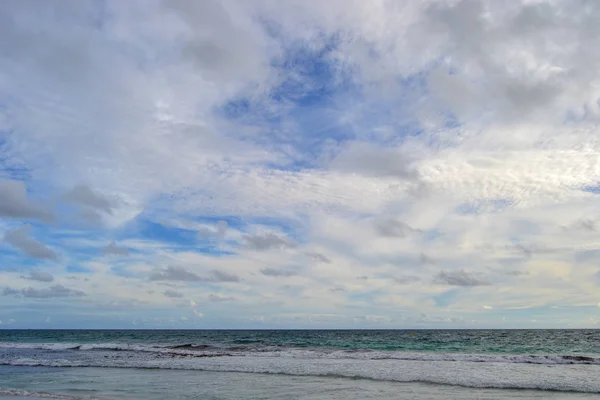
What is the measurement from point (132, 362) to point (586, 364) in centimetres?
3002

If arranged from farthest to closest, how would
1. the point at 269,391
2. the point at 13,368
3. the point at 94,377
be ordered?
the point at 13,368
the point at 94,377
the point at 269,391

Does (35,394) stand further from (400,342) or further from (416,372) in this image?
(400,342)

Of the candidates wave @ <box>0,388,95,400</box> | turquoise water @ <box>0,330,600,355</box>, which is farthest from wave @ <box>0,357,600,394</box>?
turquoise water @ <box>0,330,600,355</box>

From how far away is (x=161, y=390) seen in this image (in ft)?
60.3

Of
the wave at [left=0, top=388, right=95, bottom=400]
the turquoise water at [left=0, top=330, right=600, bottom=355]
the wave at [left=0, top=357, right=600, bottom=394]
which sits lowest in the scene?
the wave at [left=0, top=388, right=95, bottom=400]

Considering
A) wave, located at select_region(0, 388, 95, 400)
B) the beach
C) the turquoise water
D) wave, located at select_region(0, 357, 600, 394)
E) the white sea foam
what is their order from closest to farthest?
wave, located at select_region(0, 388, 95, 400) → the beach → wave, located at select_region(0, 357, 600, 394) → the white sea foam → the turquoise water

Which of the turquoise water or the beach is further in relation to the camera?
the turquoise water

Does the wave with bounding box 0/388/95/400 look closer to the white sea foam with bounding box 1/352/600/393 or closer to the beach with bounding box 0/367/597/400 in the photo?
the beach with bounding box 0/367/597/400

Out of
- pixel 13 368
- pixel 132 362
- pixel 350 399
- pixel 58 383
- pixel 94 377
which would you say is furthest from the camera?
pixel 132 362

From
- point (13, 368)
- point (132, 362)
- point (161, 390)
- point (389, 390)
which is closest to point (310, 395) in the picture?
point (389, 390)

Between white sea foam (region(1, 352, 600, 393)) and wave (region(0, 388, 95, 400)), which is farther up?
white sea foam (region(1, 352, 600, 393))

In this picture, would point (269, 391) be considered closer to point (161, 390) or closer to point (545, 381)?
point (161, 390)

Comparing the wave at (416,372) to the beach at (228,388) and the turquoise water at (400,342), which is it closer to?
the beach at (228,388)

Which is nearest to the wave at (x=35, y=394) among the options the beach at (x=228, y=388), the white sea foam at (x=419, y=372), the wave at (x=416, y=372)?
the beach at (x=228, y=388)
